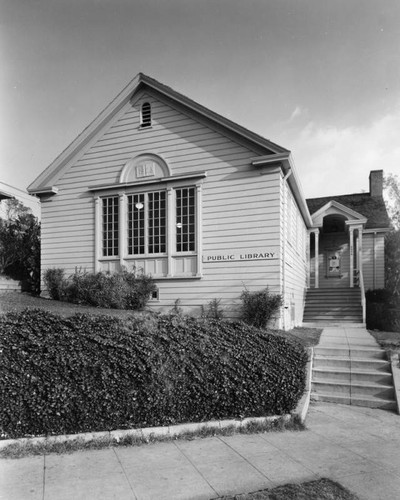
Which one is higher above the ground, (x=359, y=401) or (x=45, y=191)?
(x=45, y=191)

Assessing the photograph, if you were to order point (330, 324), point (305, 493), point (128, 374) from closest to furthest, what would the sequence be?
point (305, 493) → point (128, 374) → point (330, 324)

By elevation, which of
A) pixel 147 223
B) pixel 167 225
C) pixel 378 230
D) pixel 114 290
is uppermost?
pixel 378 230

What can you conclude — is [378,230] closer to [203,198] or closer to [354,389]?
[203,198]

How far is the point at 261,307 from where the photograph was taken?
38.0ft

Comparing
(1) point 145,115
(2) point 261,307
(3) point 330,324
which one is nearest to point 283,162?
(2) point 261,307

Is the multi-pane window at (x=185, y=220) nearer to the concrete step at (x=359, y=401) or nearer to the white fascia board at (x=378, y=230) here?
the concrete step at (x=359, y=401)

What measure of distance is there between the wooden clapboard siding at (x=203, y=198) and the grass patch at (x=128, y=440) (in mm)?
6174

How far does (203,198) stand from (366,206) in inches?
623

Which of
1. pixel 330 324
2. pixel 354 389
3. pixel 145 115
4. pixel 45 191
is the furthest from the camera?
pixel 330 324

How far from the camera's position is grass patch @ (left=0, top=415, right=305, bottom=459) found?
4.64 metres

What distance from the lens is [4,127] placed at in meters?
4.37

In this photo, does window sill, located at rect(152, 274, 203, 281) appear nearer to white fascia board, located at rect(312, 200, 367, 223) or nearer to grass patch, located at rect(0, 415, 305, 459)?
grass patch, located at rect(0, 415, 305, 459)

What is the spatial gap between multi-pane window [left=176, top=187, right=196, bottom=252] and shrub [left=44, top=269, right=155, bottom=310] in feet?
5.40

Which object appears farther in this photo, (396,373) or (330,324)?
(330,324)
